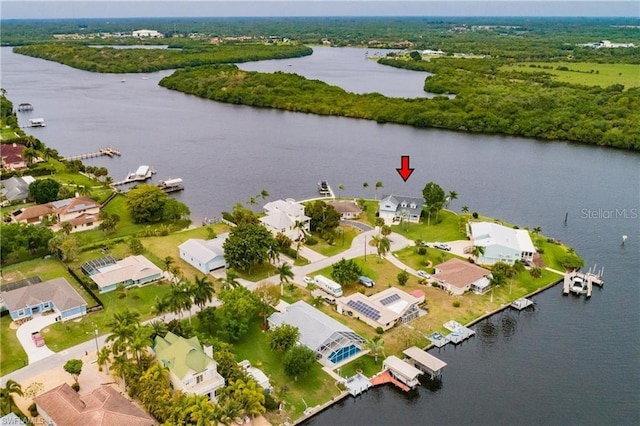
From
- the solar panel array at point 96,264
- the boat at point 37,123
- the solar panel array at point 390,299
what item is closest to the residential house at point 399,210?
the solar panel array at point 390,299

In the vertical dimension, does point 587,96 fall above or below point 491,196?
above

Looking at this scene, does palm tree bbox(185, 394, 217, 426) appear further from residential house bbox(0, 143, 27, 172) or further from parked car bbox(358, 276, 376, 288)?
residential house bbox(0, 143, 27, 172)

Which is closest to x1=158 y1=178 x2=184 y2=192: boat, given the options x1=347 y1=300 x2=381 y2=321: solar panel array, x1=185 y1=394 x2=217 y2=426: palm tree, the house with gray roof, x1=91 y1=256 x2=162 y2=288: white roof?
x1=91 y1=256 x2=162 y2=288: white roof

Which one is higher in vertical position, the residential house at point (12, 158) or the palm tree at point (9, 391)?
the residential house at point (12, 158)

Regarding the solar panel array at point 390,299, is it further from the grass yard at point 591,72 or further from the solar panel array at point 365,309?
the grass yard at point 591,72

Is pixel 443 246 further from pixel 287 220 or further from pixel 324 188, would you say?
pixel 324 188

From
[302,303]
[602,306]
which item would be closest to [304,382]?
[302,303]

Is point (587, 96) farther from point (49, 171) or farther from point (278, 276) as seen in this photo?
point (49, 171)
